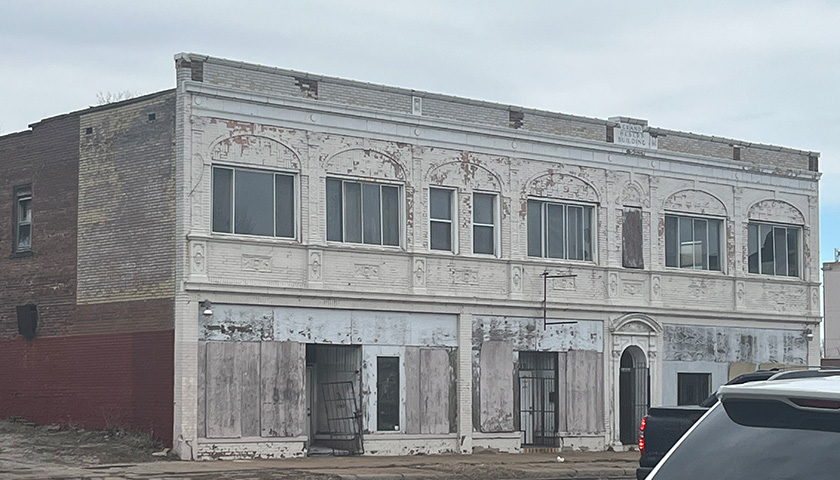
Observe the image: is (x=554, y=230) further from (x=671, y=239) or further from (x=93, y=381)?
(x=93, y=381)

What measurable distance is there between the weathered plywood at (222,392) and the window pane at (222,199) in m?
2.49

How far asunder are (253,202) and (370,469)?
6.41 m

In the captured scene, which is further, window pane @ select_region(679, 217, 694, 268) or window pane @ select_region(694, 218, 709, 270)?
window pane @ select_region(694, 218, 709, 270)

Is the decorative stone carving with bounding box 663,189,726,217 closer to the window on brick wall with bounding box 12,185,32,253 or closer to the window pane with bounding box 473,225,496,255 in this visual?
the window pane with bounding box 473,225,496,255

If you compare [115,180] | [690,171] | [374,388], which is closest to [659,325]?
[690,171]

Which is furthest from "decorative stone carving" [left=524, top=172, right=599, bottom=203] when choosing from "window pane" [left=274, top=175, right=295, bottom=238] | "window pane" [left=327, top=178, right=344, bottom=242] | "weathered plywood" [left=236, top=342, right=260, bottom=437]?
"weathered plywood" [left=236, top=342, right=260, bottom=437]

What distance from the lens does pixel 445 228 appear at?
1231 inches

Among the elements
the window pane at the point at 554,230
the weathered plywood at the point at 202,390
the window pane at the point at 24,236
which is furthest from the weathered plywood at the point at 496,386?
the window pane at the point at 24,236

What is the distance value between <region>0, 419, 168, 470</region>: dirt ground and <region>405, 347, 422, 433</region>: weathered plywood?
19.3ft

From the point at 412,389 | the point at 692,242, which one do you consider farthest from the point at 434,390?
the point at 692,242

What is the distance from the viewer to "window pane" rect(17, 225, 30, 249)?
31078 millimetres

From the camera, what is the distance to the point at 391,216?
99.3 feet

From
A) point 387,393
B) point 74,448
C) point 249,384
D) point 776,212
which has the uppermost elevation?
point 776,212

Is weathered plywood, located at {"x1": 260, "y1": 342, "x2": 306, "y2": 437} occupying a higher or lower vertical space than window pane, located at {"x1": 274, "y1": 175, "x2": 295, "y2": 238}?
lower
